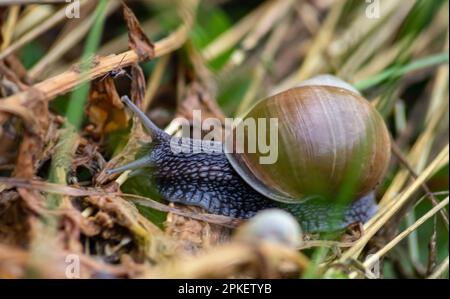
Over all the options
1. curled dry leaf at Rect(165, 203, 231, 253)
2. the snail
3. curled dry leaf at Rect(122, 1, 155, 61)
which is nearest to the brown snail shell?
the snail

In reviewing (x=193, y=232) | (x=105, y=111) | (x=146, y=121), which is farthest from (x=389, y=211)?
(x=105, y=111)

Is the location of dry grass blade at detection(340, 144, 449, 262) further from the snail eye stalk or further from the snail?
the snail eye stalk

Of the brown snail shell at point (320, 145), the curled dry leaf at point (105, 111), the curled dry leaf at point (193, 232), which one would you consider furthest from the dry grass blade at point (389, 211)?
the curled dry leaf at point (105, 111)

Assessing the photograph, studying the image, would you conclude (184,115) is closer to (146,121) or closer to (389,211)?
(146,121)

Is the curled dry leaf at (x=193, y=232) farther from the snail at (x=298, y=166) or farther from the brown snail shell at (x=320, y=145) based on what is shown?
the brown snail shell at (x=320, y=145)
